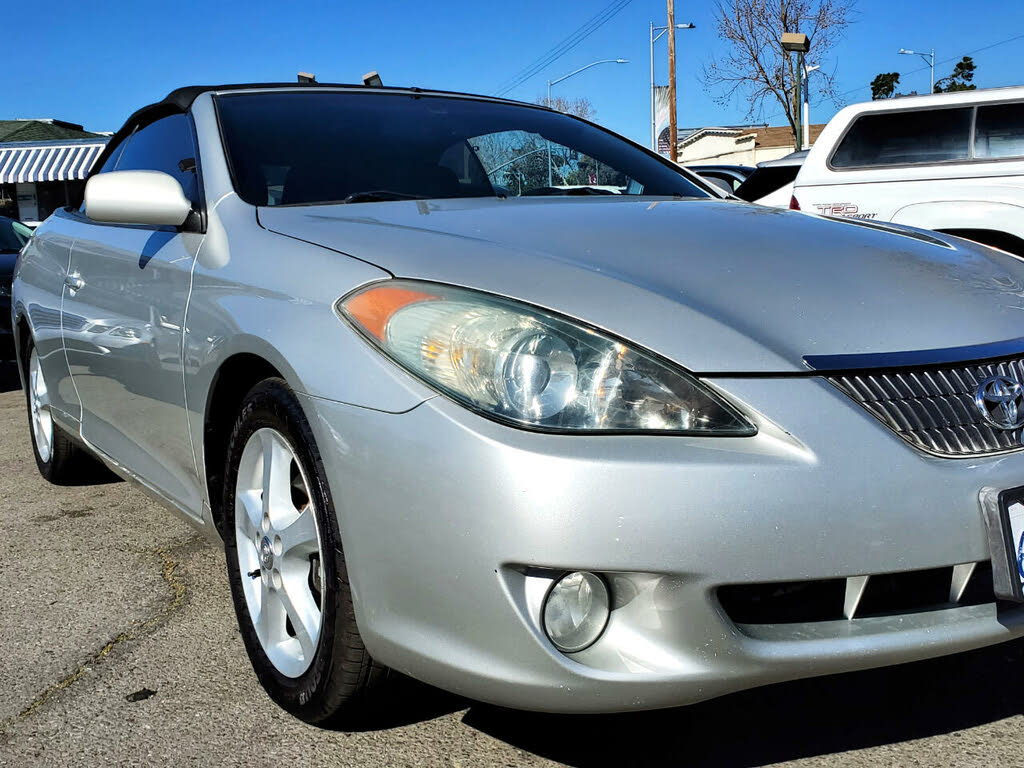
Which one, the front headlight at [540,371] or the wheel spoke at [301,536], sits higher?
the front headlight at [540,371]

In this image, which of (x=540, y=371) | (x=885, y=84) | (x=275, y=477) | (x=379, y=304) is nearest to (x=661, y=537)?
(x=540, y=371)

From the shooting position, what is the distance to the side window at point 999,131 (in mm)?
7133

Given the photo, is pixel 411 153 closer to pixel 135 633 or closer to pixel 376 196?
pixel 376 196

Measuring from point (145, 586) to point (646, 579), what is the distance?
1.96 m

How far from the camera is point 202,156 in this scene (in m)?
2.82

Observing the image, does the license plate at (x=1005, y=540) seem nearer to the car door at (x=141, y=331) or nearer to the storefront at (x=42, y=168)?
the car door at (x=141, y=331)

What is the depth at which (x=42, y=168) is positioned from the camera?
26641mm

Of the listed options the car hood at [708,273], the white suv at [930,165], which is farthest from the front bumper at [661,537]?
the white suv at [930,165]

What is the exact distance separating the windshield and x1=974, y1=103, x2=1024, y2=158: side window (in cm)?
455

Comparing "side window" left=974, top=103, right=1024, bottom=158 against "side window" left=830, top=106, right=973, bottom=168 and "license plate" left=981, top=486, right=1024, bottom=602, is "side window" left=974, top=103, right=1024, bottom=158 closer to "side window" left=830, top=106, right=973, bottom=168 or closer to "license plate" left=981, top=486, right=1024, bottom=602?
"side window" left=830, top=106, right=973, bottom=168

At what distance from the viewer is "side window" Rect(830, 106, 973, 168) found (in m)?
7.29

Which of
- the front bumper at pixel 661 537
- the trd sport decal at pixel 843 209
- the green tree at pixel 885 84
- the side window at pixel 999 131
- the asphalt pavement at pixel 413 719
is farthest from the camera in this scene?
the green tree at pixel 885 84

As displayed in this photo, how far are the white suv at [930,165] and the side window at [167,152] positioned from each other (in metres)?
4.89

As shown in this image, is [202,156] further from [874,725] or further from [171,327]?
[874,725]
